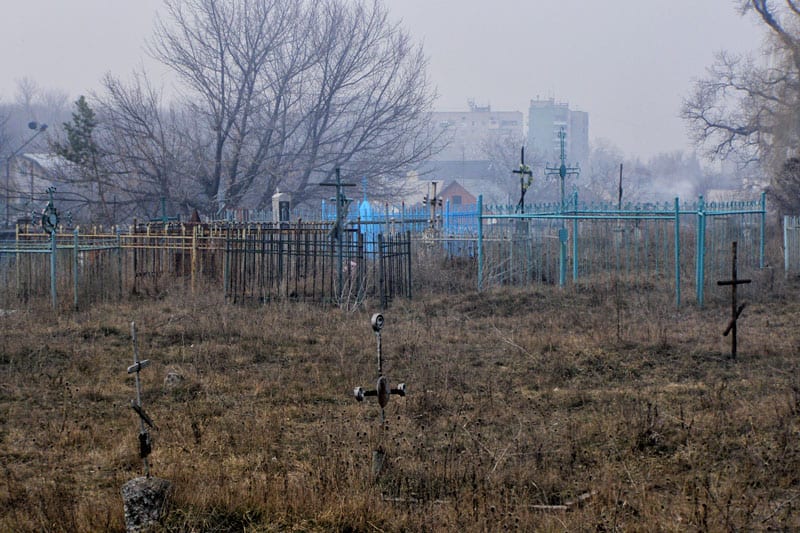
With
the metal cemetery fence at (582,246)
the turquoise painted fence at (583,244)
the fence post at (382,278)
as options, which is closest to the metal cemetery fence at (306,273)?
the fence post at (382,278)

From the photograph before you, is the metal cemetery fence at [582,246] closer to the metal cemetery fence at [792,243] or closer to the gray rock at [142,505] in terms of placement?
the metal cemetery fence at [792,243]

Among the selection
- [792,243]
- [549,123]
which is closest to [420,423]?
[792,243]

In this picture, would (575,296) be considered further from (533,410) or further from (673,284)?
(533,410)

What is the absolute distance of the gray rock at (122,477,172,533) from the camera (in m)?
4.57

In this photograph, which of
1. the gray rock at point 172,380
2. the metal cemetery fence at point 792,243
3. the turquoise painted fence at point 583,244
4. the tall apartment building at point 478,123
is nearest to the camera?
the gray rock at point 172,380

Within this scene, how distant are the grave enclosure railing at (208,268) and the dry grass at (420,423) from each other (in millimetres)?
2183

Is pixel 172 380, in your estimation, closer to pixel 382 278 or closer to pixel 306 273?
pixel 382 278

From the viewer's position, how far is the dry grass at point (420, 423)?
15.8 feet

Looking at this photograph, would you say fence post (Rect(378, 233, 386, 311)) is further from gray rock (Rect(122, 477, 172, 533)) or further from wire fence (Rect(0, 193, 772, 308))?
gray rock (Rect(122, 477, 172, 533))

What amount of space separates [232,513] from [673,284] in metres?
12.2

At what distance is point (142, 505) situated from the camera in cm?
458

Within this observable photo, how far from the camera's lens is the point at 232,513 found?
481 cm

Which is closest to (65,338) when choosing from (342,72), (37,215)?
(37,215)

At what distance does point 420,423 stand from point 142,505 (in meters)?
2.85
